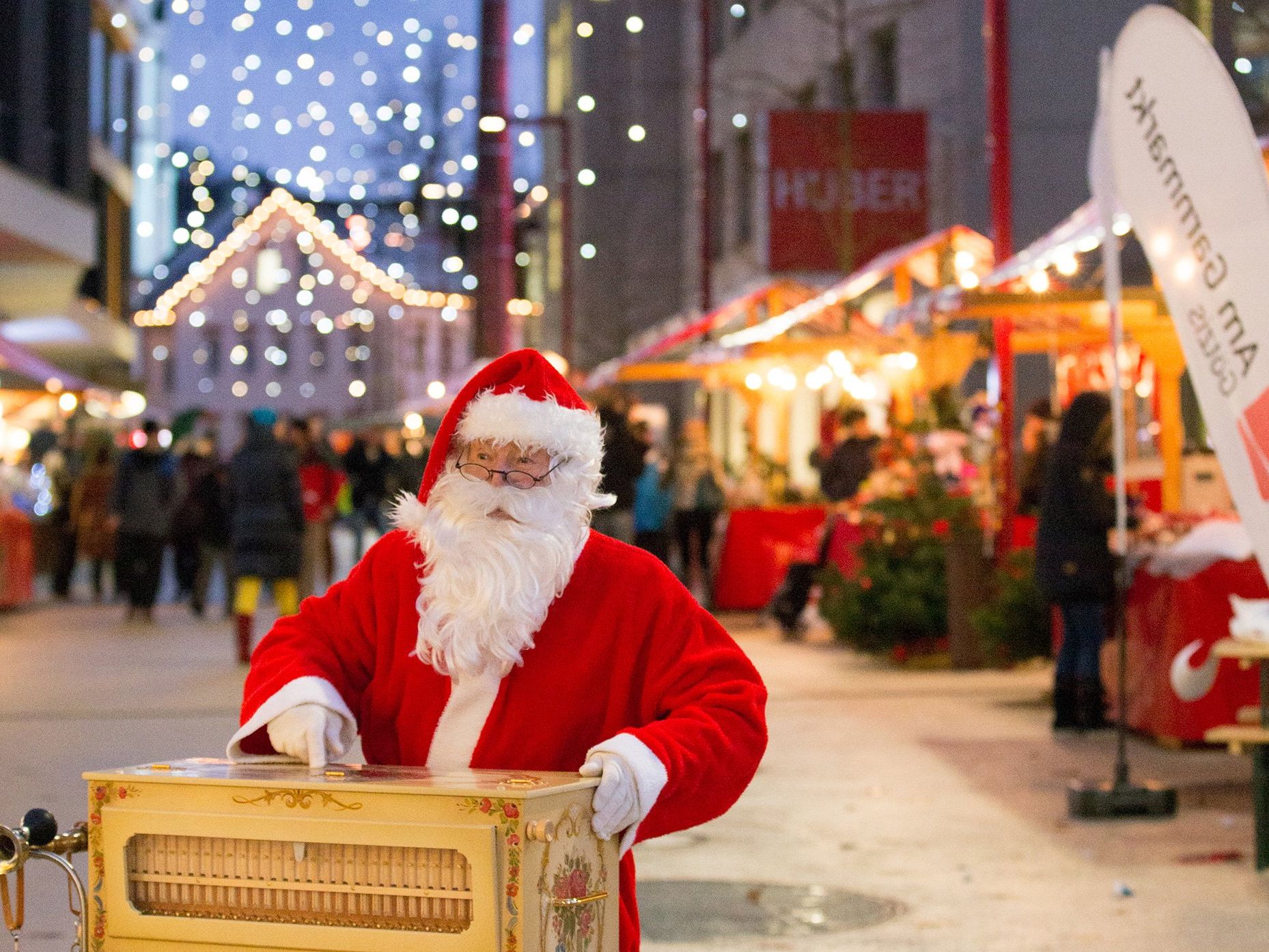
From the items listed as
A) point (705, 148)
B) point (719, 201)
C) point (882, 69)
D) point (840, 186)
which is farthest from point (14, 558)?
point (719, 201)

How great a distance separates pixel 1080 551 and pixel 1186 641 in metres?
0.86

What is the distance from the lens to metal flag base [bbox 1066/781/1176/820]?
7797 millimetres

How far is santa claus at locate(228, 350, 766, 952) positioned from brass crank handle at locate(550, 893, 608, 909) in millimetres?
181

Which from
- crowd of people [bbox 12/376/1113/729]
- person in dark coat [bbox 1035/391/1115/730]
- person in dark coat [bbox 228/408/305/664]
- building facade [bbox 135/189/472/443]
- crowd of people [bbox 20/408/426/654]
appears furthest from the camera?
building facade [bbox 135/189/472/443]

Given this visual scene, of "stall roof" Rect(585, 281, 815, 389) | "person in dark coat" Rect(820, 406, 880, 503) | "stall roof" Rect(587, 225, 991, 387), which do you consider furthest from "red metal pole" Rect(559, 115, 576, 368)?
"person in dark coat" Rect(820, 406, 880, 503)

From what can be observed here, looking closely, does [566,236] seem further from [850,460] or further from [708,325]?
[850,460]

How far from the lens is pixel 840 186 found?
19.7m

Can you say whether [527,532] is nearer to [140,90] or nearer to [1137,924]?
[1137,924]

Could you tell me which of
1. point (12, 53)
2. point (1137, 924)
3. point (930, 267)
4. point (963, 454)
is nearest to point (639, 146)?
point (12, 53)

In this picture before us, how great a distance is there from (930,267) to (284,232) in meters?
52.1

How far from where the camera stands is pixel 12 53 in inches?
1072

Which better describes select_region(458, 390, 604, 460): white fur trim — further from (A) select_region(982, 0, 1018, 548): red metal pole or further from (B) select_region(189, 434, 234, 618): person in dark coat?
(B) select_region(189, 434, 234, 618): person in dark coat

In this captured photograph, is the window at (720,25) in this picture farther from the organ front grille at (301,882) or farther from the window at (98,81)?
the organ front grille at (301,882)

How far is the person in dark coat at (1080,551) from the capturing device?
992cm
